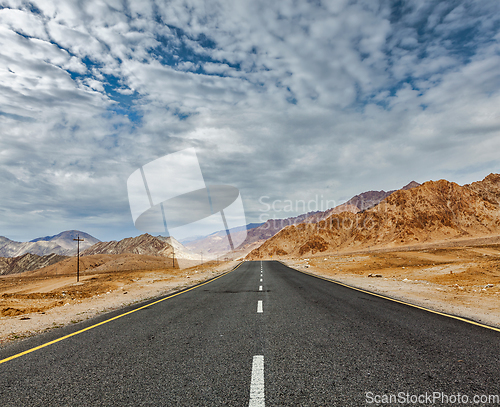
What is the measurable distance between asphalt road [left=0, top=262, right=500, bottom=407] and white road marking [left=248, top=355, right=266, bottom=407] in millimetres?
13

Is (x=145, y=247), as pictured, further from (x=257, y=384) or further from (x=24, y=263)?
(x=257, y=384)

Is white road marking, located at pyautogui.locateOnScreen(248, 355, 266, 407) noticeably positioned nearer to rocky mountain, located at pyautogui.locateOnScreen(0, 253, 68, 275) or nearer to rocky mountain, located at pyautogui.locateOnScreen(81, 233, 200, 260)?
rocky mountain, located at pyautogui.locateOnScreen(81, 233, 200, 260)

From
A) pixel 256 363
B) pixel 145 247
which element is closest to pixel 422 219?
pixel 256 363

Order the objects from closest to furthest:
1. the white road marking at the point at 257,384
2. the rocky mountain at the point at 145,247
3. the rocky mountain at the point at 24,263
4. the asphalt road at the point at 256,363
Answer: the white road marking at the point at 257,384, the asphalt road at the point at 256,363, the rocky mountain at the point at 24,263, the rocky mountain at the point at 145,247

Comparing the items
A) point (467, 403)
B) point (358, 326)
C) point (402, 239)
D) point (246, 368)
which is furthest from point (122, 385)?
point (402, 239)

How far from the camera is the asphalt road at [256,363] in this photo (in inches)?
128

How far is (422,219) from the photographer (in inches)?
3548

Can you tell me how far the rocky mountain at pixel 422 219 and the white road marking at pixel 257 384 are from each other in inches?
3594

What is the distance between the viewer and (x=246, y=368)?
13.1 ft

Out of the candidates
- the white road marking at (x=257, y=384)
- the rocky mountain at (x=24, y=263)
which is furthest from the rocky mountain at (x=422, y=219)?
the rocky mountain at (x=24, y=263)

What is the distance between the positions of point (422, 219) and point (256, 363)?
103 meters

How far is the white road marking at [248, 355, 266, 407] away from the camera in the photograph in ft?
9.90

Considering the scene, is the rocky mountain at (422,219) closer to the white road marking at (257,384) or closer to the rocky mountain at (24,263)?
the white road marking at (257,384)

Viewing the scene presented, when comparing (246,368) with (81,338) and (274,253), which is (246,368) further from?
(274,253)
